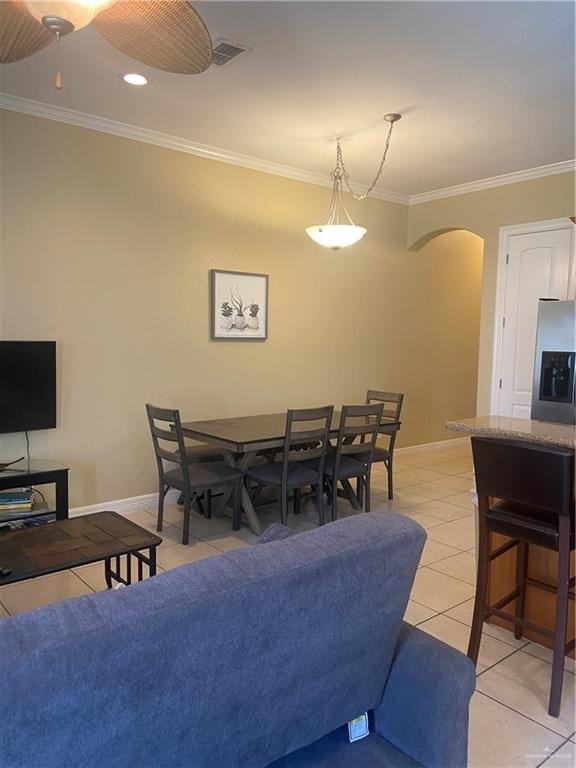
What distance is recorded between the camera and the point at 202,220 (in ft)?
15.1

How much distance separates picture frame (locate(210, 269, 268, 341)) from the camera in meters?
4.73

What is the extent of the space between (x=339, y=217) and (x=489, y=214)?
1496 millimetres

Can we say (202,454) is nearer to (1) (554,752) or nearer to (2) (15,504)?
(2) (15,504)

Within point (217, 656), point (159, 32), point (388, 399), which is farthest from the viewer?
point (388, 399)

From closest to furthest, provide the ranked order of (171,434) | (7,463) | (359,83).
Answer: (359,83), (7,463), (171,434)

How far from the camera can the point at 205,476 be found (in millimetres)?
3805

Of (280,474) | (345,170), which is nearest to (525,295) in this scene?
(345,170)

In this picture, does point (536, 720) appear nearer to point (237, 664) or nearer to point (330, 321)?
point (237, 664)

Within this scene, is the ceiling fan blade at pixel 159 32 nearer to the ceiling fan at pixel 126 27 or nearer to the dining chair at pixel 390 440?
the ceiling fan at pixel 126 27

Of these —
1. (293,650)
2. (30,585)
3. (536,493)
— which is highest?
(536,493)

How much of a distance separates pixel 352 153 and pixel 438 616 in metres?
3.64

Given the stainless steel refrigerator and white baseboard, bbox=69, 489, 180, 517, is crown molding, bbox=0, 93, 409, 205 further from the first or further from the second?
white baseboard, bbox=69, 489, 180, 517

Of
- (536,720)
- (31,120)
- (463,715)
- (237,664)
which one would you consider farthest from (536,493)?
(31,120)

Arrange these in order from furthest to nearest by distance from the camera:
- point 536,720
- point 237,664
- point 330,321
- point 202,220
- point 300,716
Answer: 1. point 330,321
2. point 202,220
3. point 536,720
4. point 300,716
5. point 237,664
